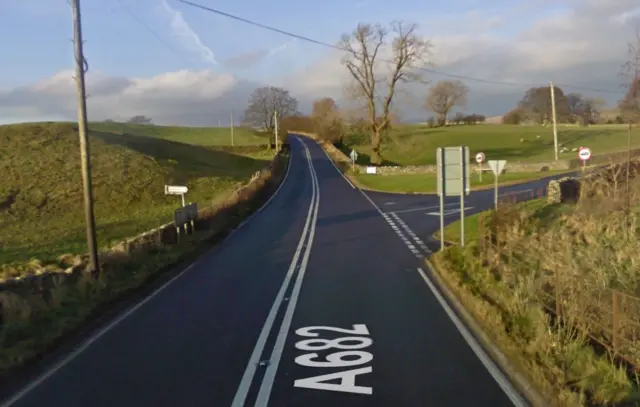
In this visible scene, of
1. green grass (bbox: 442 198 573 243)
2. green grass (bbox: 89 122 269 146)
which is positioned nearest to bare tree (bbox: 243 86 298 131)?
green grass (bbox: 89 122 269 146)

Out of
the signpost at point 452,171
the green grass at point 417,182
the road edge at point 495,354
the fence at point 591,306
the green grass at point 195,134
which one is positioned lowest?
the green grass at point 417,182

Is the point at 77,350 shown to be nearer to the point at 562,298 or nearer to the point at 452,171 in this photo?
the point at 562,298

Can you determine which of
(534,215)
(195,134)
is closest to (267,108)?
(195,134)

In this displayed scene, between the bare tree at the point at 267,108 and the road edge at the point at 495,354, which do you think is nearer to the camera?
the road edge at the point at 495,354

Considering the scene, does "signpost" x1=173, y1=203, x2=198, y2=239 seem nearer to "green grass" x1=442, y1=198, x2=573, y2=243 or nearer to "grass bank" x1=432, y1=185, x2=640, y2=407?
"green grass" x1=442, y1=198, x2=573, y2=243

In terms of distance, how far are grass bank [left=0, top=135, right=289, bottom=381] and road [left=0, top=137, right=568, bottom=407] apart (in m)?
0.51

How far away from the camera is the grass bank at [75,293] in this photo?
9.45m

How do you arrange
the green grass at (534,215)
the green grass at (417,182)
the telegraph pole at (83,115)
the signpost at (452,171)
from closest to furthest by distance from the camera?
1. the telegraph pole at (83,115)
2. the signpost at (452,171)
3. the green grass at (534,215)
4. the green grass at (417,182)

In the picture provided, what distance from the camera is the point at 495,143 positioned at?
314 feet

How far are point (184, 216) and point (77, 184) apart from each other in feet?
91.5

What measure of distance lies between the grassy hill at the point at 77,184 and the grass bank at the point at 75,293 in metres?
7.30

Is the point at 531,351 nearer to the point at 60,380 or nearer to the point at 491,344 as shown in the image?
the point at 491,344

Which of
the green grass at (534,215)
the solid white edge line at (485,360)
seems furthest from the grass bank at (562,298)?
the green grass at (534,215)

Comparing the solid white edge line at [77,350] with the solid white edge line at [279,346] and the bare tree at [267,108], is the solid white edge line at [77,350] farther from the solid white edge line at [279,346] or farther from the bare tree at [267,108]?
the bare tree at [267,108]
